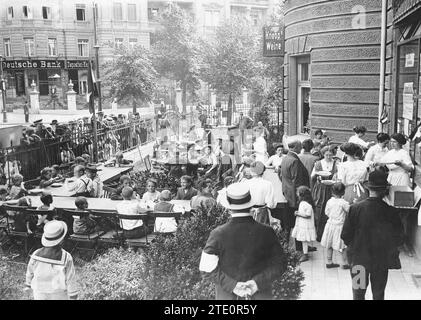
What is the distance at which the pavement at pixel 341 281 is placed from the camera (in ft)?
16.9

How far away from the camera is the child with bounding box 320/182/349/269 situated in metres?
6.63

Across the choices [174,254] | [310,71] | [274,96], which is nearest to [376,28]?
[310,71]

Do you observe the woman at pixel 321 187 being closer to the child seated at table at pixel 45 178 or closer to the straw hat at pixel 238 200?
the straw hat at pixel 238 200

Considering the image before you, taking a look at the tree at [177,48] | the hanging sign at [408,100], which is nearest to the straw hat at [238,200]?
the hanging sign at [408,100]

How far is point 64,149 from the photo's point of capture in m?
12.1

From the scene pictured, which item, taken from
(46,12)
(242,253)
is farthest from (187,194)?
(46,12)

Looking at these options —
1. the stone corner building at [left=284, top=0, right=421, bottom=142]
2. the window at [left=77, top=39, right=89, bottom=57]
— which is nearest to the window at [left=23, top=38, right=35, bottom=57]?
the window at [left=77, top=39, right=89, bottom=57]

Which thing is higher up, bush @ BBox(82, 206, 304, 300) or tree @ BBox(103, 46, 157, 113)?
tree @ BBox(103, 46, 157, 113)

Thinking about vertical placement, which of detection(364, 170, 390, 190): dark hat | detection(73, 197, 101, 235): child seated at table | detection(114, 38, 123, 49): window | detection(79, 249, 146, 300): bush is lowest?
detection(79, 249, 146, 300): bush

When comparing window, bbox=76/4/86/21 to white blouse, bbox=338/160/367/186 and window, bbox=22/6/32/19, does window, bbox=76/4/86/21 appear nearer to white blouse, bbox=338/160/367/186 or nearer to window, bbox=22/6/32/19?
window, bbox=22/6/32/19

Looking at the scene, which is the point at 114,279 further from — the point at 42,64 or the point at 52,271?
the point at 42,64

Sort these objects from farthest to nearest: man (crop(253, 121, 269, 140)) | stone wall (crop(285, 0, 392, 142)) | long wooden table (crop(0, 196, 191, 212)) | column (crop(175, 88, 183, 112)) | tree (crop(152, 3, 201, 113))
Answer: column (crop(175, 88, 183, 112)) < tree (crop(152, 3, 201, 113)) < man (crop(253, 121, 269, 140)) < stone wall (crop(285, 0, 392, 142)) < long wooden table (crop(0, 196, 191, 212))

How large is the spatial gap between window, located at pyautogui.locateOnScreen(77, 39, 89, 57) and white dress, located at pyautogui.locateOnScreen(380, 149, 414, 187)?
6512mm
